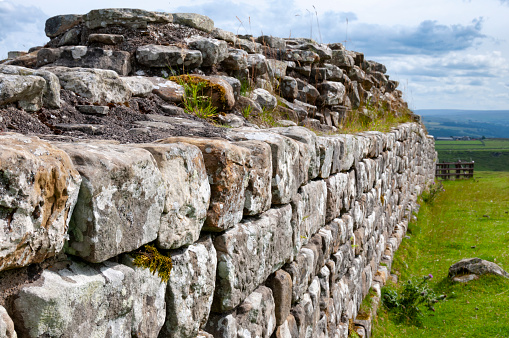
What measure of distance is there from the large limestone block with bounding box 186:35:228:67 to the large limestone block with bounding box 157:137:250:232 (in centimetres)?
280

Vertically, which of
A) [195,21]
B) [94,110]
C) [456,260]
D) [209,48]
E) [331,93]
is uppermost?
[195,21]

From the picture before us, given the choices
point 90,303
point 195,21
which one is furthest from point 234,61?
point 90,303

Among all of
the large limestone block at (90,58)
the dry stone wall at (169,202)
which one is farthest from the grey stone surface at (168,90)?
the large limestone block at (90,58)

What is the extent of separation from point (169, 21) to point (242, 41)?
116 centimetres

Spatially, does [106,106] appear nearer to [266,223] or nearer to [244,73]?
[266,223]

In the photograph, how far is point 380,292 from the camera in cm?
725

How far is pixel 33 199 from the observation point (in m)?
1.36

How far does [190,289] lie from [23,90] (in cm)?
157

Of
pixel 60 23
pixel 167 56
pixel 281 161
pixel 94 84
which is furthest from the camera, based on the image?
pixel 60 23

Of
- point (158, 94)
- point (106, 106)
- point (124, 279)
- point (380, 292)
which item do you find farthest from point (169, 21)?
point (380, 292)

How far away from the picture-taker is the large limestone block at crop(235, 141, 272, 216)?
9.09 feet

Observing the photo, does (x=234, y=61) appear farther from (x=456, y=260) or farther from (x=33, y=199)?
(x=456, y=260)

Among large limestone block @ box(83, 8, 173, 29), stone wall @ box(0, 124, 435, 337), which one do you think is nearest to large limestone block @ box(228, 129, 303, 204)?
stone wall @ box(0, 124, 435, 337)

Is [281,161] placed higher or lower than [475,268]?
higher
